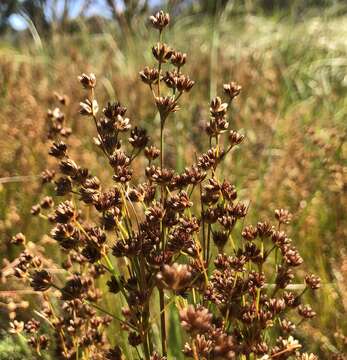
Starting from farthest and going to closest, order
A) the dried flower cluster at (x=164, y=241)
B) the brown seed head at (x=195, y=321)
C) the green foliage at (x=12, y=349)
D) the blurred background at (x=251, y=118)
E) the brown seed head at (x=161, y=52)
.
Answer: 1. the blurred background at (x=251, y=118)
2. the green foliage at (x=12, y=349)
3. the brown seed head at (x=161, y=52)
4. the dried flower cluster at (x=164, y=241)
5. the brown seed head at (x=195, y=321)

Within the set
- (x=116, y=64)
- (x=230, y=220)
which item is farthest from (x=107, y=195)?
(x=116, y=64)

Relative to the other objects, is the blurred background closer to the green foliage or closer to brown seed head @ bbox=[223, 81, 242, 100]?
the green foliage

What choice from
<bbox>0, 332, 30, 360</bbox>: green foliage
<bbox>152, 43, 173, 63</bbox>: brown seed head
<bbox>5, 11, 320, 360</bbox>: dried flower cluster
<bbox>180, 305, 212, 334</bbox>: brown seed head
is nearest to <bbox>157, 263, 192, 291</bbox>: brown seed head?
<bbox>180, 305, 212, 334</bbox>: brown seed head

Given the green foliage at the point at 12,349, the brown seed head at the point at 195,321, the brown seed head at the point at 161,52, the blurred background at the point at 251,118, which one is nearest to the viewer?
the brown seed head at the point at 195,321

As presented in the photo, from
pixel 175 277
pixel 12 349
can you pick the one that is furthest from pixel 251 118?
pixel 175 277

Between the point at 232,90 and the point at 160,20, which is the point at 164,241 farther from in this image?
the point at 160,20

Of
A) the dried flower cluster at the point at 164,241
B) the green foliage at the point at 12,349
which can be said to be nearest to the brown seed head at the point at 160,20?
the dried flower cluster at the point at 164,241

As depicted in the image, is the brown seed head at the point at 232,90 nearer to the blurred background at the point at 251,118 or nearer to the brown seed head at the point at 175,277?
the blurred background at the point at 251,118

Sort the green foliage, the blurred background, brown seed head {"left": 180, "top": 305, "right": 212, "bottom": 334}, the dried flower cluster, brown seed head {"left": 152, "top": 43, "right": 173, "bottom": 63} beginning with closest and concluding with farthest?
1. brown seed head {"left": 180, "top": 305, "right": 212, "bottom": 334}
2. the dried flower cluster
3. brown seed head {"left": 152, "top": 43, "right": 173, "bottom": 63}
4. the green foliage
5. the blurred background

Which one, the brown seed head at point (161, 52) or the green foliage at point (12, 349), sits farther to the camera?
the green foliage at point (12, 349)
